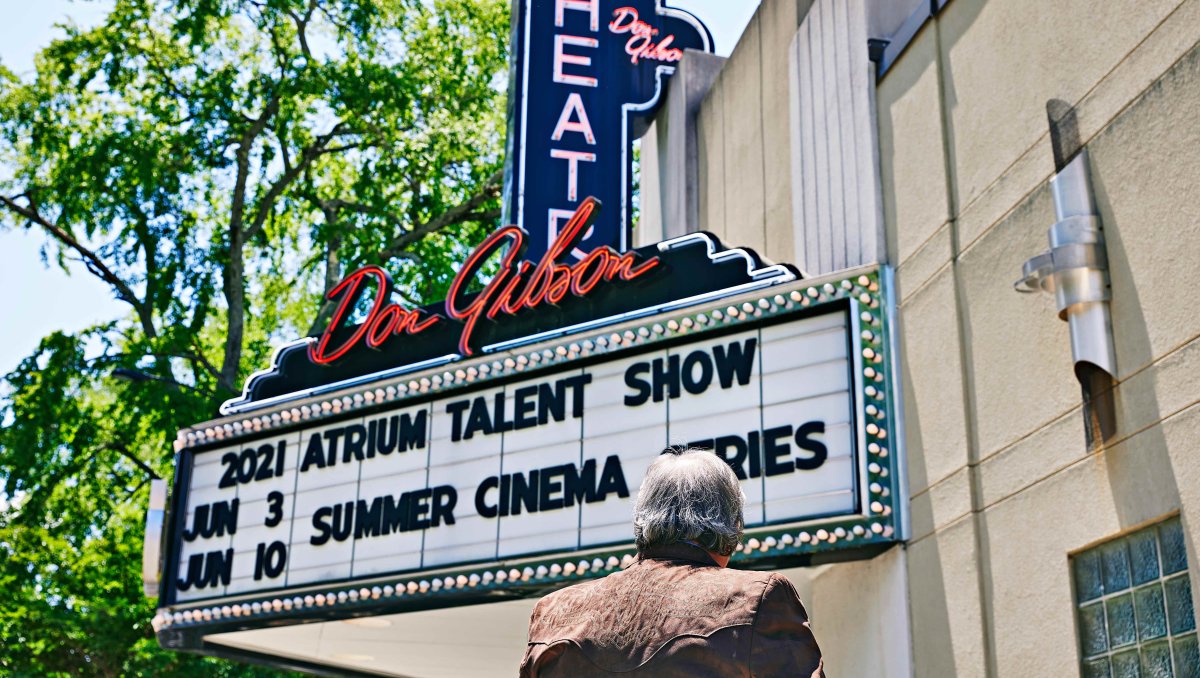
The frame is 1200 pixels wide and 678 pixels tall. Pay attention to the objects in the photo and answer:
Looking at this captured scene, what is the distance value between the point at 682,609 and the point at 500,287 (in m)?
7.39

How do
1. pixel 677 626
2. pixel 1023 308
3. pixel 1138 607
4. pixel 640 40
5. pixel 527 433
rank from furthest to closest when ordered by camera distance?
pixel 640 40
pixel 527 433
pixel 1023 308
pixel 1138 607
pixel 677 626

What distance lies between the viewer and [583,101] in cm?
1359

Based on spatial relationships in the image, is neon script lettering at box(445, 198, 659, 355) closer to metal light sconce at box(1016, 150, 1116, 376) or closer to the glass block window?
metal light sconce at box(1016, 150, 1116, 376)

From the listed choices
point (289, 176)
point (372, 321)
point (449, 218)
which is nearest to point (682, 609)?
point (372, 321)

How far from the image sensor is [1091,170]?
20.3 feet

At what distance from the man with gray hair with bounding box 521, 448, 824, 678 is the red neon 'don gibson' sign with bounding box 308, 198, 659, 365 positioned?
619 centimetres

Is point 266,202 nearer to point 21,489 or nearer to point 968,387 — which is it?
point 21,489

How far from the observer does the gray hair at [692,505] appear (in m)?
3.20

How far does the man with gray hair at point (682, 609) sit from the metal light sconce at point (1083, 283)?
122 inches

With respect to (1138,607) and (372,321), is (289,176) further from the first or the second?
(1138,607)

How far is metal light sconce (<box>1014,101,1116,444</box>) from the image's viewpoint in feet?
19.3

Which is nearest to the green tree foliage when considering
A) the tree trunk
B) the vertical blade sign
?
the tree trunk

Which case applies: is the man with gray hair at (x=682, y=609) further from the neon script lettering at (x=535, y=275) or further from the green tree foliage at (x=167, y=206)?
the green tree foliage at (x=167, y=206)

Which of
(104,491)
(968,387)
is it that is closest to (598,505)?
(968,387)
